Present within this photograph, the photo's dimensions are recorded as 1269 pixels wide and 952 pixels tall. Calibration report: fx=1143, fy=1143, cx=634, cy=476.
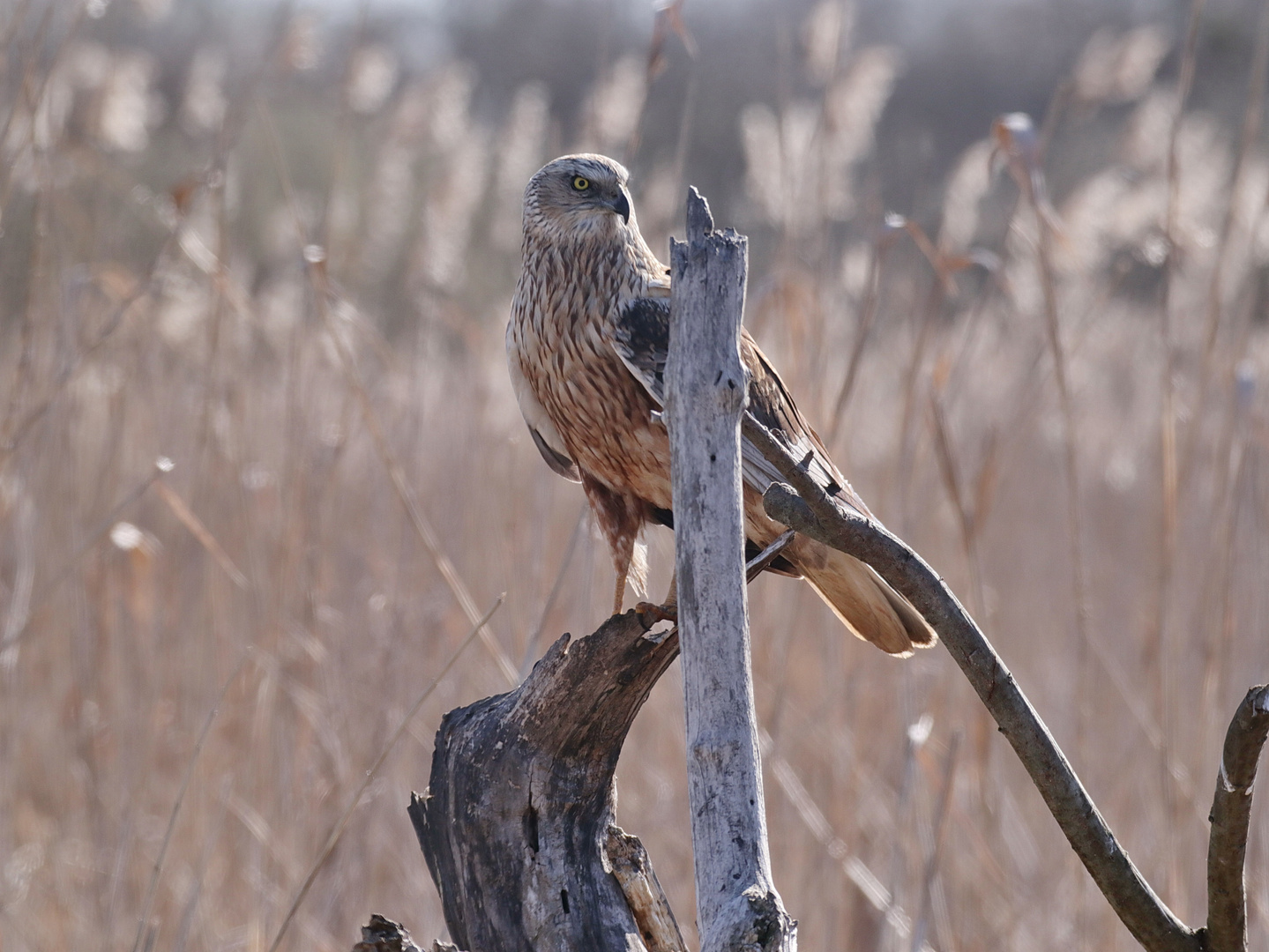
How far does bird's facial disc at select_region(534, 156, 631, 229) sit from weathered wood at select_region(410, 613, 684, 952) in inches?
39.2

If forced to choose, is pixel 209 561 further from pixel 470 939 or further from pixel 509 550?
pixel 470 939

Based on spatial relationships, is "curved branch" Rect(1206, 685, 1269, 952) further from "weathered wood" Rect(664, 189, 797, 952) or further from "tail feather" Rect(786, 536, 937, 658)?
"tail feather" Rect(786, 536, 937, 658)

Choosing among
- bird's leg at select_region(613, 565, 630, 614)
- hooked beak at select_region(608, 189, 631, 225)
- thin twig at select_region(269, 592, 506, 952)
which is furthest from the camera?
bird's leg at select_region(613, 565, 630, 614)

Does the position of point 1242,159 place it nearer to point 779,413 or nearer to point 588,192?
point 779,413

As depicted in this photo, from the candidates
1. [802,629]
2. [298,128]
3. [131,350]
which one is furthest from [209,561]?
[298,128]

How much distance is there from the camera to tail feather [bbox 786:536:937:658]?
1967 millimetres

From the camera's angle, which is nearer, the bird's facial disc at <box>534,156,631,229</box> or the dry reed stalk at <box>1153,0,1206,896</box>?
the dry reed stalk at <box>1153,0,1206,896</box>

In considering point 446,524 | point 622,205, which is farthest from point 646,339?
point 446,524

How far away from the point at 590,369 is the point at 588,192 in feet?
1.28

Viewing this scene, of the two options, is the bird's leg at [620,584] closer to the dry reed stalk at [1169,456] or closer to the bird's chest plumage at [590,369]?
the bird's chest plumage at [590,369]

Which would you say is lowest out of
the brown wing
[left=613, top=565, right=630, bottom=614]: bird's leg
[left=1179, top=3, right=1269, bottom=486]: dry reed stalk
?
[left=613, top=565, right=630, bottom=614]: bird's leg

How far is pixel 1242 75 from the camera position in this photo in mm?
14594

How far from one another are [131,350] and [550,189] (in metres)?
1.41

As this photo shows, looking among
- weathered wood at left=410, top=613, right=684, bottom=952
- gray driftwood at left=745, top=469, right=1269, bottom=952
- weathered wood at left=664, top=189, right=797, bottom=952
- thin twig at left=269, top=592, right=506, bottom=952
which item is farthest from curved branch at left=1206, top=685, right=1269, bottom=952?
thin twig at left=269, top=592, right=506, bottom=952
